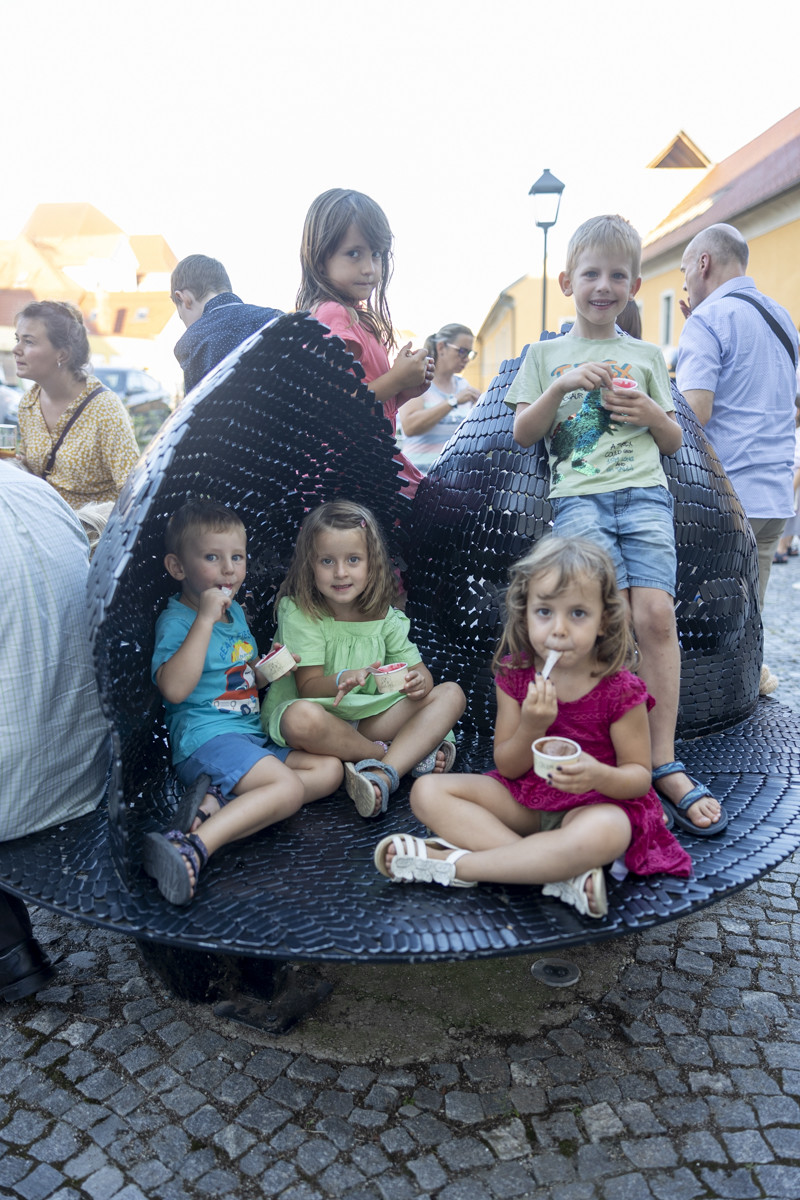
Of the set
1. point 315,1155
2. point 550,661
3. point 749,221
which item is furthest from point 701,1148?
point 749,221

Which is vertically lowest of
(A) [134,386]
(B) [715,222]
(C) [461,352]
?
Answer: (C) [461,352]

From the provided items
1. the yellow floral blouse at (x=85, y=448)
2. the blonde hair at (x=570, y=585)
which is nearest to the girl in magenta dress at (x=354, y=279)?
the blonde hair at (x=570, y=585)

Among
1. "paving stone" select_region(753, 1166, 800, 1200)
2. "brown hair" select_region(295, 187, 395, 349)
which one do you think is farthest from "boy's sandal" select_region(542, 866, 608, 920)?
"brown hair" select_region(295, 187, 395, 349)

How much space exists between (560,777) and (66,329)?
3.35 meters

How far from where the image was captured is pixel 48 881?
2156 millimetres

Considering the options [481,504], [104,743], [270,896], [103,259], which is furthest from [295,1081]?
[103,259]

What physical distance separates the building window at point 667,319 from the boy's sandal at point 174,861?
2276 cm

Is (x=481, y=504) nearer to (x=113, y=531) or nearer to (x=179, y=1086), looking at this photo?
(x=113, y=531)

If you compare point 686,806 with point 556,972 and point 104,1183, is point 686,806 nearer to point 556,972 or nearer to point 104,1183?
point 556,972

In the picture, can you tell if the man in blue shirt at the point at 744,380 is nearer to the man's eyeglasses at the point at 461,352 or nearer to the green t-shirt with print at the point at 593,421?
the green t-shirt with print at the point at 593,421

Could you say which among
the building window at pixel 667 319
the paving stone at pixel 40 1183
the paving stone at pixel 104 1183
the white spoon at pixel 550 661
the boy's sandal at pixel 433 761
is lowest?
the paving stone at pixel 40 1183

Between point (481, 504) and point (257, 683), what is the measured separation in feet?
2.91

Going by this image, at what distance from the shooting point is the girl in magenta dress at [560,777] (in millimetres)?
1999

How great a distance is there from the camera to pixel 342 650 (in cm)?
280
